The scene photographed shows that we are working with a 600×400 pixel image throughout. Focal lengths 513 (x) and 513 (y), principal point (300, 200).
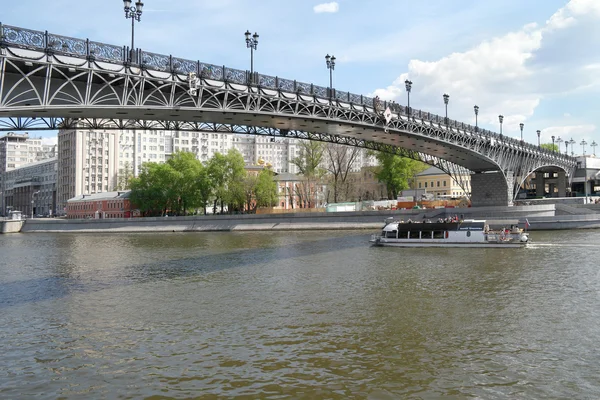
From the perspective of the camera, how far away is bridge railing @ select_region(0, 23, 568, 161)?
23281 millimetres

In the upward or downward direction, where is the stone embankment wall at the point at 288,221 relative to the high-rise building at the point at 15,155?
downward

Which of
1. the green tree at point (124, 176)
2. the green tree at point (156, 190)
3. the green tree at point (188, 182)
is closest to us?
the green tree at point (188, 182)

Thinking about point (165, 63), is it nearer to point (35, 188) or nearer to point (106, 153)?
point (106, 153)

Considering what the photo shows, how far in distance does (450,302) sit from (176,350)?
1046 cm

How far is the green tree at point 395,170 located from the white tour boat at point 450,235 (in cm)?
4817

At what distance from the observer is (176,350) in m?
13.8

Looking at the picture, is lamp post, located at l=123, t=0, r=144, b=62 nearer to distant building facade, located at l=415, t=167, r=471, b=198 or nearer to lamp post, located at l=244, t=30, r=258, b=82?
lamp post, located at l=244, t=30, r=258, b=82

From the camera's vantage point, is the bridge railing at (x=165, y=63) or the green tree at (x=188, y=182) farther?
the green tree at (x=188, y=182)

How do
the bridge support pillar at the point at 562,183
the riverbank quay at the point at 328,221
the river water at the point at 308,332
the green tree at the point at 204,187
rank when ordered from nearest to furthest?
the river water at the point at 308,332, the riverbank quay at the point at 328,221, the green tree at the point at 204,187, the bridge support pillar at the point at 562,183

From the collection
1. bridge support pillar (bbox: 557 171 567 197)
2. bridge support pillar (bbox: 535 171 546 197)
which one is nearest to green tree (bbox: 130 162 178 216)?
bridge support pillar (bbox: 557 171 567 197)

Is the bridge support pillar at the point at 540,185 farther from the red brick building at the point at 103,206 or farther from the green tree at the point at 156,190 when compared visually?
the red brick building at the point at 103,206

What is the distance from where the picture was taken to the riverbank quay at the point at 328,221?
53.6m

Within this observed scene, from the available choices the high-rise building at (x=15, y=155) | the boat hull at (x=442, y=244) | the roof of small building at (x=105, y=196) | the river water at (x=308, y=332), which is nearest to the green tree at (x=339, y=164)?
the boat hull at (x=442, y=244)

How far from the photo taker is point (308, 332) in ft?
50.3
